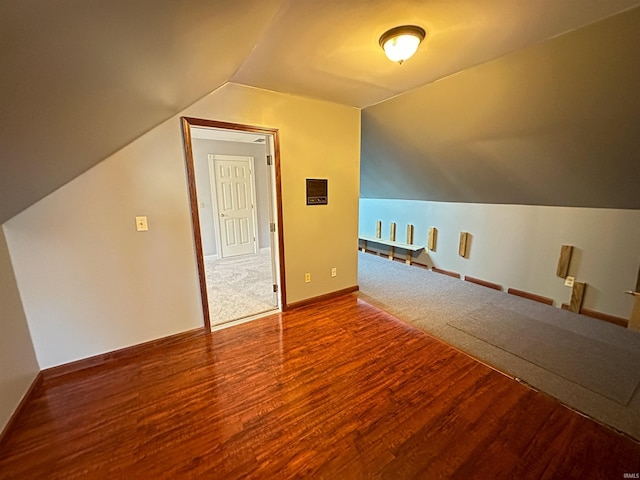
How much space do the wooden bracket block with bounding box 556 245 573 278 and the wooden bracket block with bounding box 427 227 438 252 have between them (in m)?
1.63

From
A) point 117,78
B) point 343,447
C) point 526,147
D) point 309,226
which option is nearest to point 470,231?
point 526,147

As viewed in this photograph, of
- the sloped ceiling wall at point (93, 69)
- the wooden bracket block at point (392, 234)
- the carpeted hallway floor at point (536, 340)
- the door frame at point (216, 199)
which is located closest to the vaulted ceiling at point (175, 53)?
the sloped ceiling wall at point (93, 69)

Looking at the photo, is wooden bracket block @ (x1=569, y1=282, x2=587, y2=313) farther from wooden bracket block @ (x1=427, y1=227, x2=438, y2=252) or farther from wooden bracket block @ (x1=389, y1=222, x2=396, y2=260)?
wooden bracket block @ (x1=389, y1=222, x2=396, y2=260)

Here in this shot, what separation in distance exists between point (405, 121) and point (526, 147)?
4.17ft

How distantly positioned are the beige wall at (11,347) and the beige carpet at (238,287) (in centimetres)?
130

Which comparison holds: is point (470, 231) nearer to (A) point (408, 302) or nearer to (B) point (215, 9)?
(A) point (408, 302)

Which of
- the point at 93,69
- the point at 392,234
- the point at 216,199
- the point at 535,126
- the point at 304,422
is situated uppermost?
the point at 535,126

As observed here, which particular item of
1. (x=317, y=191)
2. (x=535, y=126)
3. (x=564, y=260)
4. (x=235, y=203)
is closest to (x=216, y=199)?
(x=235, y=203)

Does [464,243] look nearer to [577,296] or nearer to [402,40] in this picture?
[577,296]

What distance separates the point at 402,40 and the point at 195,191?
1.94 metres

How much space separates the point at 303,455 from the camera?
1.40 meters

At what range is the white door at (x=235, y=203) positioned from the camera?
511 centimetres

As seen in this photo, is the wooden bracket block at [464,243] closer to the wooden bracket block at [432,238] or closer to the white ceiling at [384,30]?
the wooden bracket block at [432,238]

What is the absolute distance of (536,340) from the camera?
2.43 m
